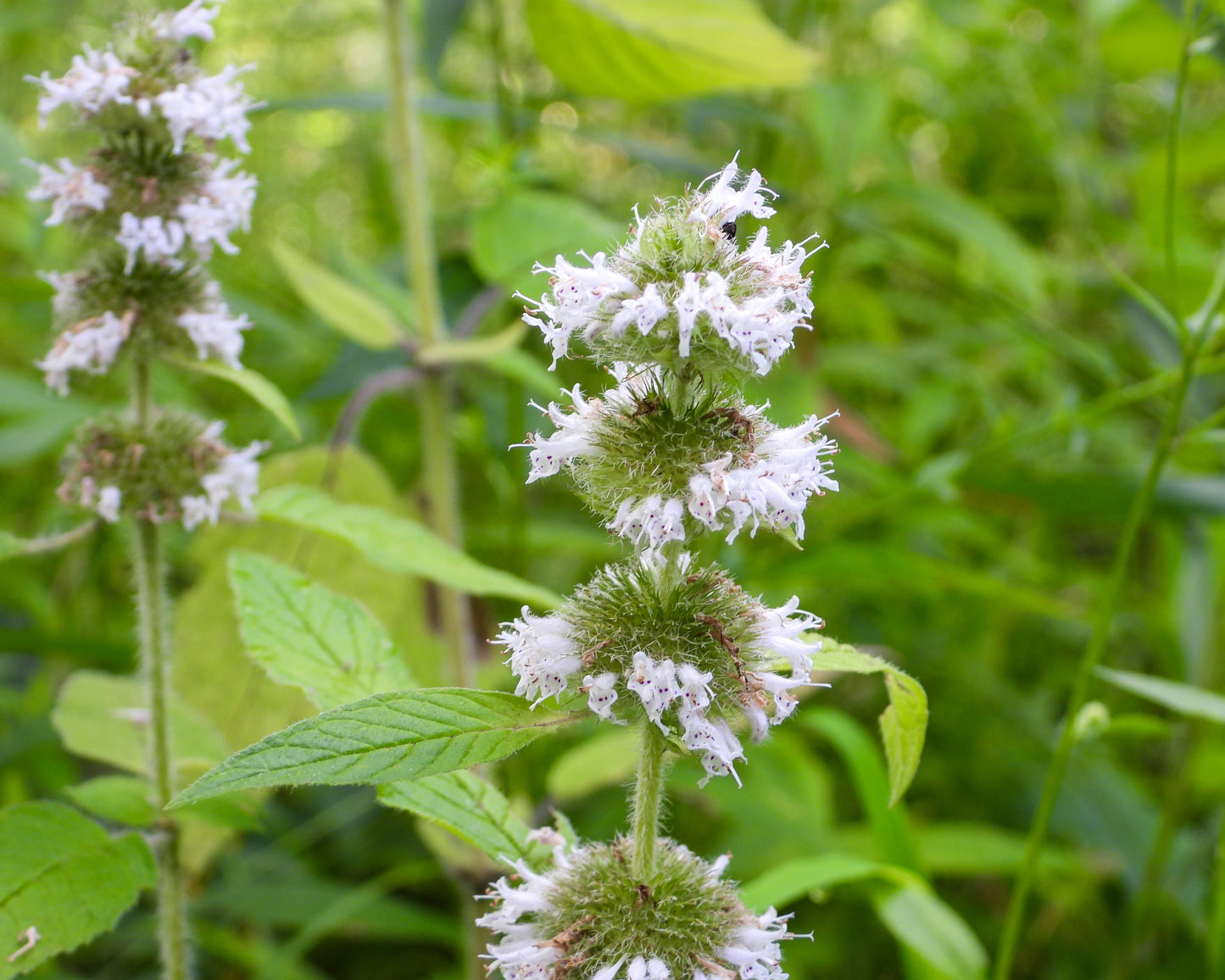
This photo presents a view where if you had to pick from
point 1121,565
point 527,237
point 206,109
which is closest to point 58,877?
point 206,109

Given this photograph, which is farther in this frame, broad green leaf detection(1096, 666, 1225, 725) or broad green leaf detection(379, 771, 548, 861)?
broad green leaf detection(1096, 666, 1225, 725)

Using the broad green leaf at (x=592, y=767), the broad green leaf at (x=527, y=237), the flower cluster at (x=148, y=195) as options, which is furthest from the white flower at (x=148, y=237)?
the broad green leaf at (x=592, y=767)

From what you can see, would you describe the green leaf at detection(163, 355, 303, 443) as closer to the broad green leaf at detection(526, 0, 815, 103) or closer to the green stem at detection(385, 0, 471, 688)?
the green stem at detection(385, 0, 471, 688)

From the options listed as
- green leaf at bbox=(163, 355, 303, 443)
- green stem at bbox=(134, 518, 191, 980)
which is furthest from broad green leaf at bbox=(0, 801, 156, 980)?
green leaf at bbox=(163, 355, 303, 443)

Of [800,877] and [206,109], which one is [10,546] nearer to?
[206,109]

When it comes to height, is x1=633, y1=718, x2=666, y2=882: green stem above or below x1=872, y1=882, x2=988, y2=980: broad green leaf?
above

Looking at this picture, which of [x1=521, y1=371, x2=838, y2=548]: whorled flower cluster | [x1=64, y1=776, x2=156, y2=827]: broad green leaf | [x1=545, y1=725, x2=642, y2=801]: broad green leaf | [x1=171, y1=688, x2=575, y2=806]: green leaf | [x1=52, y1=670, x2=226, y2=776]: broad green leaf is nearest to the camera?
[x1=171, y1=688, x2=575, y2=806]: green leaf

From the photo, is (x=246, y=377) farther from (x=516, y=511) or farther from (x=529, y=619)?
(x=516, y=511)
